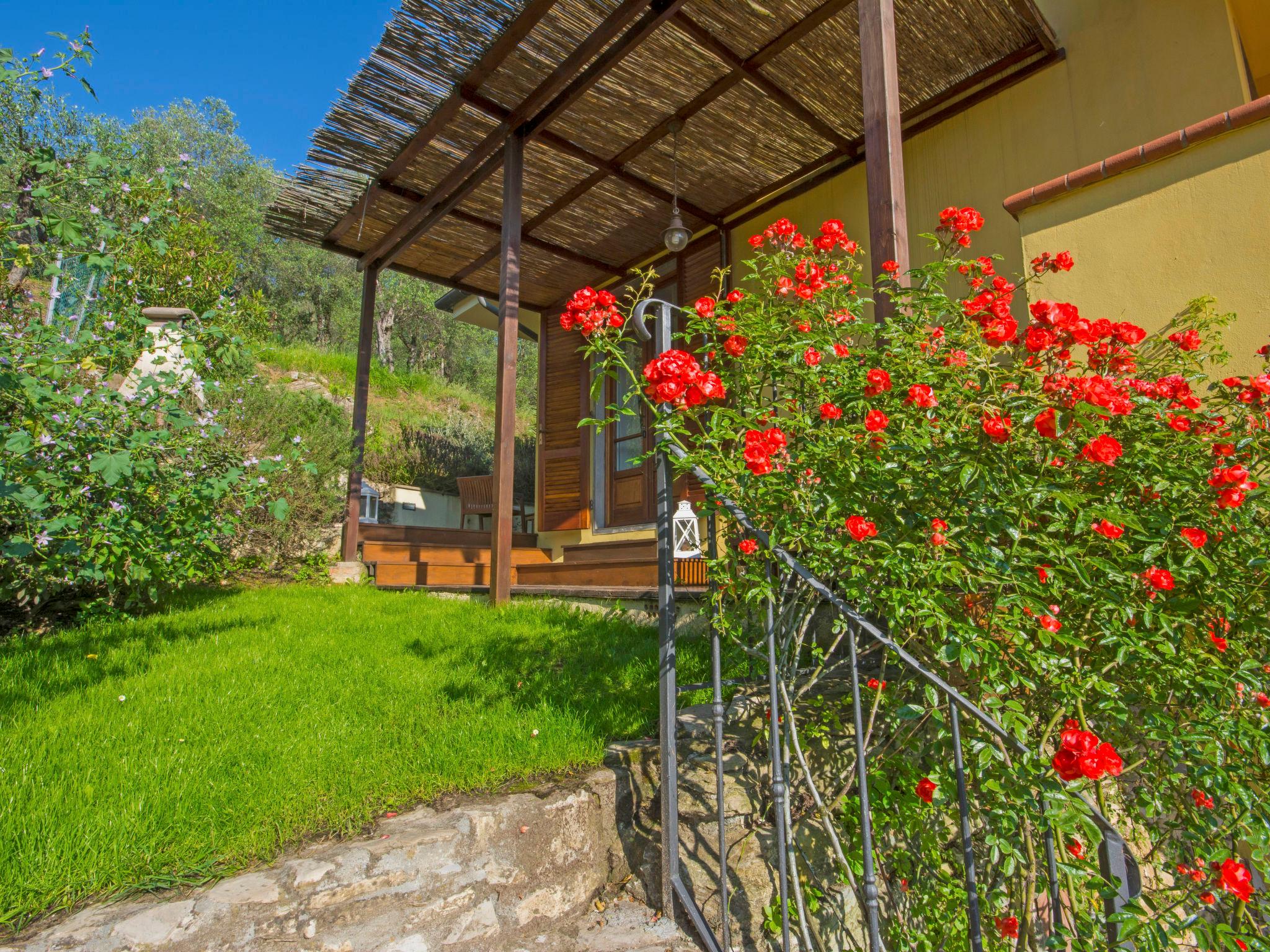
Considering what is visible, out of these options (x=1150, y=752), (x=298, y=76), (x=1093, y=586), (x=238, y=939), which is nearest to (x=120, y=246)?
(x=238, y=939)

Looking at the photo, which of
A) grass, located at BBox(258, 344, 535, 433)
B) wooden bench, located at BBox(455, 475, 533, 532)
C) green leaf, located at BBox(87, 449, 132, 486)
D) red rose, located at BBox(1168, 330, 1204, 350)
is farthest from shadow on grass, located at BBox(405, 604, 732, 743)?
grass, located at BBox(258, 344, 535, 433)

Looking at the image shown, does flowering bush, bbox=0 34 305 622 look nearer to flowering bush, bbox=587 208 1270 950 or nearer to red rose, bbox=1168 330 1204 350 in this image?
flowering bush, bbox=587 208 1270 950

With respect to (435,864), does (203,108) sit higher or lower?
higher

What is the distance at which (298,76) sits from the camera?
29094 millimetres

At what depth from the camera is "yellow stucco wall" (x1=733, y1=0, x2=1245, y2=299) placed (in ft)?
12.3

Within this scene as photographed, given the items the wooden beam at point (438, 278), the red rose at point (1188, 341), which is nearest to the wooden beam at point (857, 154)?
the wooden beam at point (438, 278)

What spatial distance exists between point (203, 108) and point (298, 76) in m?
11.4

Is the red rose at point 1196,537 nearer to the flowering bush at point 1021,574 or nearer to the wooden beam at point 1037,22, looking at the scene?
the flowering bush at point 1021,574

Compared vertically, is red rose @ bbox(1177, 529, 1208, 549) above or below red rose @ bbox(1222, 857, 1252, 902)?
above

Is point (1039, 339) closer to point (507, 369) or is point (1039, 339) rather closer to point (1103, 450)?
point (1103, 450)

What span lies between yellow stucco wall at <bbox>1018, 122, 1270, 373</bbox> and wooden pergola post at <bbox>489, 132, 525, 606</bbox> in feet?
9.83

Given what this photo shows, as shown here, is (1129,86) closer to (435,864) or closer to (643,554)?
(643,554)

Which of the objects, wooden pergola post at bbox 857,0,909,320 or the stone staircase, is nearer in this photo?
the stone staircase

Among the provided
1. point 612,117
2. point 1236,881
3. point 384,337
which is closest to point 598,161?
point 612,117
